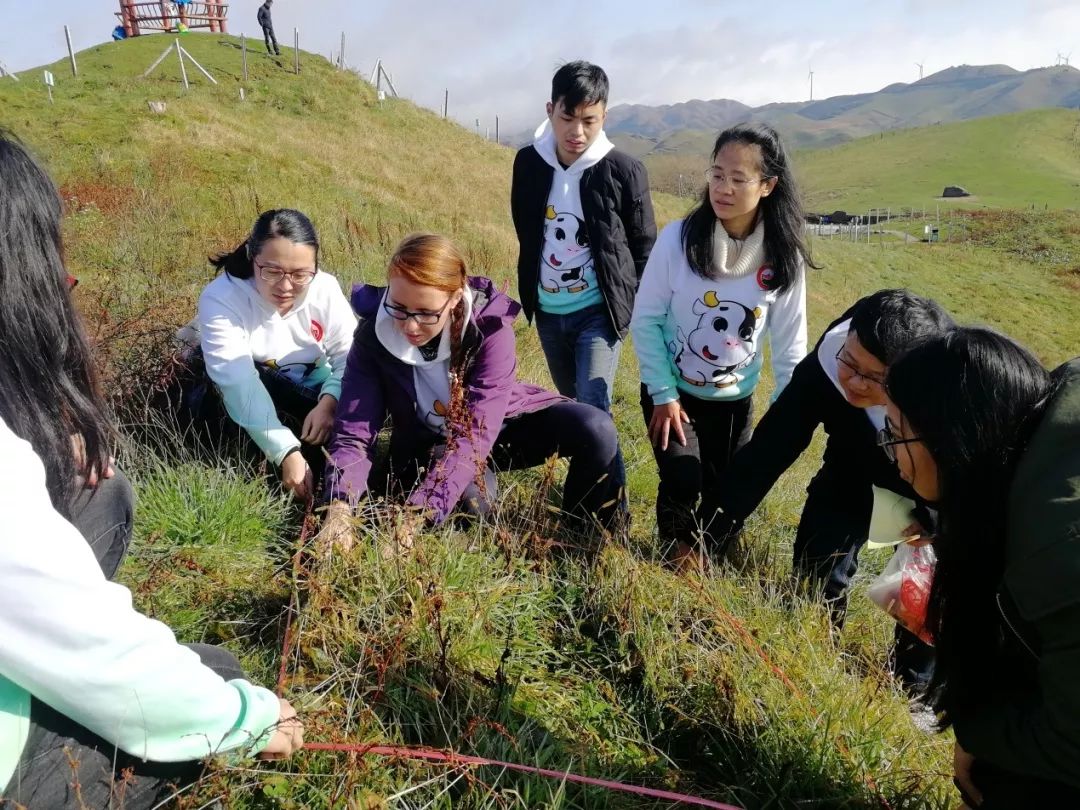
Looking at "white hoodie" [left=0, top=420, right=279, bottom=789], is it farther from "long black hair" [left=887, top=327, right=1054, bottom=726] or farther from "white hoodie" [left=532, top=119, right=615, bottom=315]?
"white hoodie" [left=532, top=119, right=615, bottom=315]

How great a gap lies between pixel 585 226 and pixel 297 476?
187cm

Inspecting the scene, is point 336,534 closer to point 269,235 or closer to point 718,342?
point 269,235

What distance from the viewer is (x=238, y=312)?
309cm

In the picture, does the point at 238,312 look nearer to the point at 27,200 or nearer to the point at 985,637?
the point at 27,200

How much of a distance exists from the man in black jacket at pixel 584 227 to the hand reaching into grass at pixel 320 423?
1234 millimetres

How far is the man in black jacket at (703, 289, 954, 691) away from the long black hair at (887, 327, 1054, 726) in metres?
0.98

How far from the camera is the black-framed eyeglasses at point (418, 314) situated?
262cm

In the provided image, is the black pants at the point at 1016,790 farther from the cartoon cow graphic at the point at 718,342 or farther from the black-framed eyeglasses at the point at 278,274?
the black-framed eyeglasses at the point at 278,274

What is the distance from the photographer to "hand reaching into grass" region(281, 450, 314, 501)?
110 inches

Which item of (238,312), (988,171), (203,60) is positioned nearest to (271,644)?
(238,312)

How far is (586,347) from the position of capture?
3.62 m

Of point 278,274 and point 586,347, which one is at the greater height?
point 278,274

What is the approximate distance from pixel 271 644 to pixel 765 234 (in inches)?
94.8

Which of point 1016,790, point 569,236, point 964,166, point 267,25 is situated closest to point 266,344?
point 569,236
